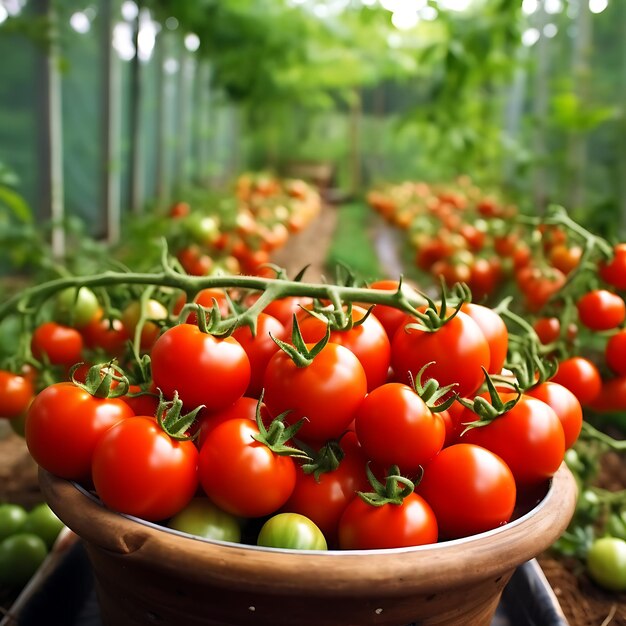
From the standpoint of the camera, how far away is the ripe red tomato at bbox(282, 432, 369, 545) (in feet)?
3.36

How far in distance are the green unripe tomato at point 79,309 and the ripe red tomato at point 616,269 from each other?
111cm

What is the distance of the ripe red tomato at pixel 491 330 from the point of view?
1.20m

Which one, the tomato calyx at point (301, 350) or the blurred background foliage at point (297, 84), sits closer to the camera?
the tomato calyx at point (301, 350)

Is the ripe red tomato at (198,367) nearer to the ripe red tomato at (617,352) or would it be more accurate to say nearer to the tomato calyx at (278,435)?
the tomato calyx at (278,435)

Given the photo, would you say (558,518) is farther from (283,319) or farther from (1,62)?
(1,62)

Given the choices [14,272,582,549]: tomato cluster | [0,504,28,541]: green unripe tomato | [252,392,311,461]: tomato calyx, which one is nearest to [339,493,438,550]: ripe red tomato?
[14,272,582,549]: tomato cluster

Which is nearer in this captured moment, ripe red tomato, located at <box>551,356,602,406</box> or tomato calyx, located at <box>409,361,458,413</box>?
tomato calyx, located at <box>409,361,458,413</box>

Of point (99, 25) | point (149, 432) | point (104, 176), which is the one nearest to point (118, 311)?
point (149, 432)

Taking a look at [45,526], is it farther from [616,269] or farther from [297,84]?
[297,84]

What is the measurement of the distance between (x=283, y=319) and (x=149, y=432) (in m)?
0.40

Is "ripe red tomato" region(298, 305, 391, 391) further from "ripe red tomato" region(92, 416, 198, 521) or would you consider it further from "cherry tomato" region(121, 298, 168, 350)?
"cherry tomato" region(121, 298, 168, 350)

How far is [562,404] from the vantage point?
46.9 inches

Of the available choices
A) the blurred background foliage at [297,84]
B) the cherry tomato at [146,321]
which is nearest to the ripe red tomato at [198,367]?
the cherry tomato at [146,321]

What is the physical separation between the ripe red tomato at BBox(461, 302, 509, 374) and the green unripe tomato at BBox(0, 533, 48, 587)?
3.28 ft
